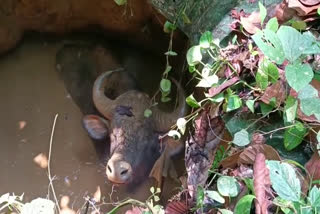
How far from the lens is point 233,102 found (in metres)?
1.60

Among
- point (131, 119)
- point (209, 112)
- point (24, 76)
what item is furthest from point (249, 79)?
point (24, 76)

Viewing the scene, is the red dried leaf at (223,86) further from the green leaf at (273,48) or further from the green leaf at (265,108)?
the green leaf at (273,48)

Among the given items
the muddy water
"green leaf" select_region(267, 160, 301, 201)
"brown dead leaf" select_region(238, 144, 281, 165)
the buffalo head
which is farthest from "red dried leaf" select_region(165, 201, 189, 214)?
the muddy water

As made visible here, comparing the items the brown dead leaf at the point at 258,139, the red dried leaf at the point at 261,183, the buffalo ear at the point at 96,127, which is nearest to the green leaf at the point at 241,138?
the brown dead leaf at the point at 258,139

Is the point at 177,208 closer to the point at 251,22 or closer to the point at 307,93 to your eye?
the point at 307,93

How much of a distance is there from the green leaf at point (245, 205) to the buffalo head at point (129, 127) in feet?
5.15

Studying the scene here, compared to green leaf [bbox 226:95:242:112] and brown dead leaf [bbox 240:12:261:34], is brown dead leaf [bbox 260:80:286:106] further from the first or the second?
brown dead leaf [bbox 240:12:261:34]

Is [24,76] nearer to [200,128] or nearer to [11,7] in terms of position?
[11,7]

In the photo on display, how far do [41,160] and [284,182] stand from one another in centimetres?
233

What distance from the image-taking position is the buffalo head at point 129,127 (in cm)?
293

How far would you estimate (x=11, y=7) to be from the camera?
335 cm

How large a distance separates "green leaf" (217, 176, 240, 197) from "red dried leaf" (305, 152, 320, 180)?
19 cm

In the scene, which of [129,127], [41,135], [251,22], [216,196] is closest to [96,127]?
[129,127]

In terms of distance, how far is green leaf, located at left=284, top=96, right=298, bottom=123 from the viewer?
138 centimetres
